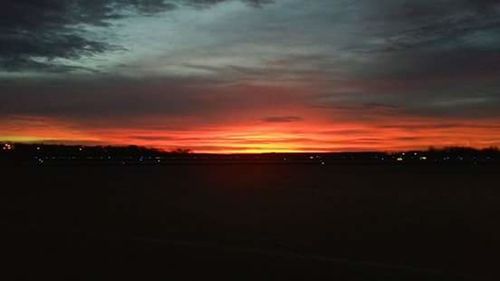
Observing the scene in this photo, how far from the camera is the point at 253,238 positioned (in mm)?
23938

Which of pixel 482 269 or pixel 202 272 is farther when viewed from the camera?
pixel 482 269

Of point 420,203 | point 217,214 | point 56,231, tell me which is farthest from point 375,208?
point 56,231

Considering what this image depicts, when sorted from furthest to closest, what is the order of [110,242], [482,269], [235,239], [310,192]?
[310,192] < [235,239] < [110,242] < [482,269]

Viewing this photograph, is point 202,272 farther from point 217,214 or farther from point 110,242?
point 217,214

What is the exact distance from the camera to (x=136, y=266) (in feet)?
57.4

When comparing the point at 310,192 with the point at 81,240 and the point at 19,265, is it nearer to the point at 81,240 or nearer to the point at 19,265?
the point at 81,240

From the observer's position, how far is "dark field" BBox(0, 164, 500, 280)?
17312 mm

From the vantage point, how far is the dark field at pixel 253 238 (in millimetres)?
17312

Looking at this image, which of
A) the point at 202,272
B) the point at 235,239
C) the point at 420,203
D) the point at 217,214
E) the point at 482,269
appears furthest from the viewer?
the point at 420,203

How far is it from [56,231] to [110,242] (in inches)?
147

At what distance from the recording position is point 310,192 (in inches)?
1897

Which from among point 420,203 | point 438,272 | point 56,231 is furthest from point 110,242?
point 420,203

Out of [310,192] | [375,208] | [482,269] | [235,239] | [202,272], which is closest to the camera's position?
[202,272]

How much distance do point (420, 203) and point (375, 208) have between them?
3.90 meters
